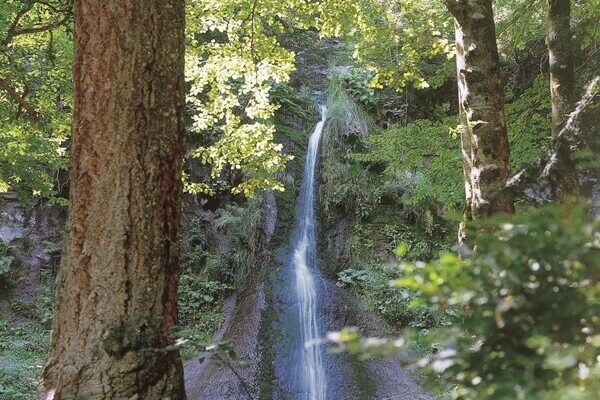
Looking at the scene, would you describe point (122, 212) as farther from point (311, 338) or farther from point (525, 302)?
point (311, 338)

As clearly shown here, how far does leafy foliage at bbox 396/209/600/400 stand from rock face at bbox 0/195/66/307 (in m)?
14.6

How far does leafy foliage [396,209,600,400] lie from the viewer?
1.01m

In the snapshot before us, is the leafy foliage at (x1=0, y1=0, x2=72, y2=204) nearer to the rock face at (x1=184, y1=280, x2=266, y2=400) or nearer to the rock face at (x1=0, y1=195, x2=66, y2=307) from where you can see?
the rock face at (x1=184, y1=280, x2=266, y2=400)

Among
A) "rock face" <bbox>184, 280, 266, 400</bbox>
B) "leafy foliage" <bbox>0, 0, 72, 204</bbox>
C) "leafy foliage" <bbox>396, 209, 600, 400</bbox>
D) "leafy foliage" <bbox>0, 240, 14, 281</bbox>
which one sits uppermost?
"leafy foliage" <bbox>0, 0, 72, 204</bbox>

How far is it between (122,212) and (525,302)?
1745mm

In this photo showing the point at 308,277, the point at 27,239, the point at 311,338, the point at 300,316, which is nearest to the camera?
the point at 311,338

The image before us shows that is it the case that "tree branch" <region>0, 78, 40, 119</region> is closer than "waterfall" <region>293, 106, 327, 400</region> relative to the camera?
Yes

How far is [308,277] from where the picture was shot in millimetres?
9883

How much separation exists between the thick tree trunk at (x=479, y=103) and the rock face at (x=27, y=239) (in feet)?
43.5

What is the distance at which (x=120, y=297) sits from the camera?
7.08 feet

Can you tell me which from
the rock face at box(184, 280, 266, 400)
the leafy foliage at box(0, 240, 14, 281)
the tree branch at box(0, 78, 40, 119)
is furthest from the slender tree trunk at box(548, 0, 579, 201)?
the leafy foliage at box(0, 240, 14, 281)

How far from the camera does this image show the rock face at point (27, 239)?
13656 mm

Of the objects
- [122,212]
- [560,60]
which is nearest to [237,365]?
[122,212]

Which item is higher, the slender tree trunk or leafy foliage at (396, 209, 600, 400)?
the slender tree trunk
